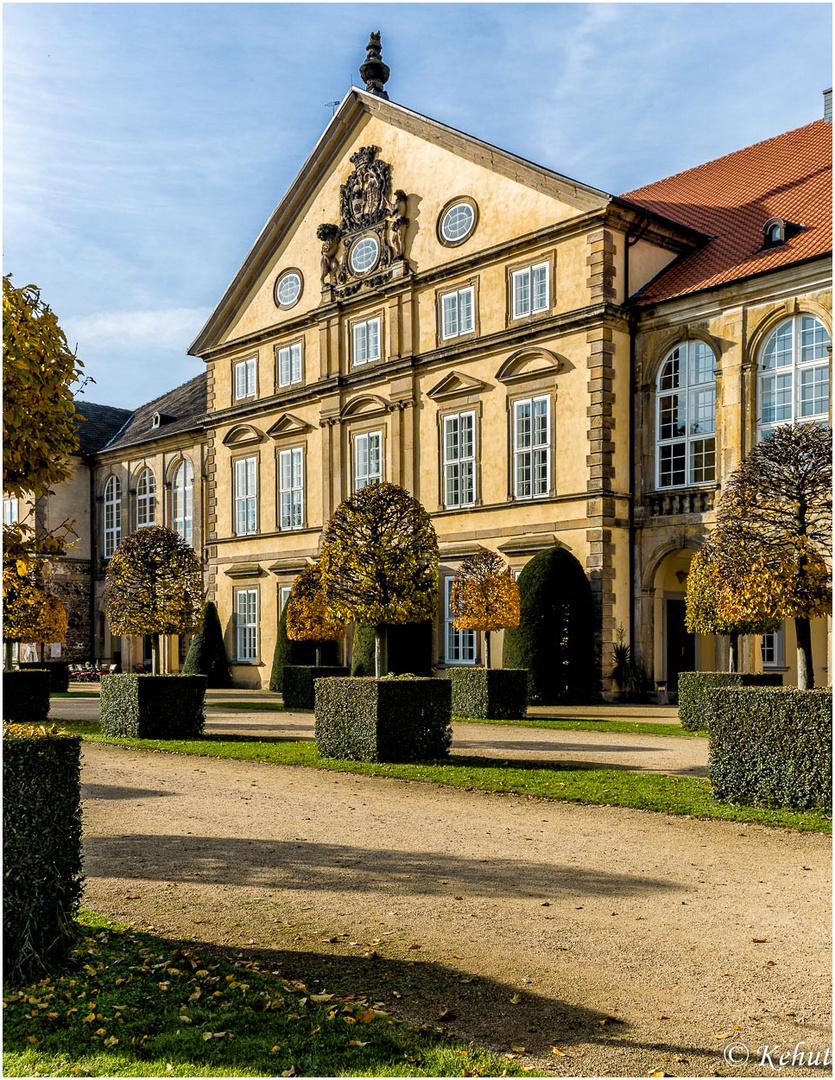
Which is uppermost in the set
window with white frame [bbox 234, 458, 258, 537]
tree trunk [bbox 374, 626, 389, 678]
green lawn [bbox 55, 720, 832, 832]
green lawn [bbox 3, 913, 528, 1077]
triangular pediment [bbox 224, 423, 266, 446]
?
triangular pediment [bbox 224, 423, 266, 446]

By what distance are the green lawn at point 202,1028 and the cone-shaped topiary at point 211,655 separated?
30.7 meters

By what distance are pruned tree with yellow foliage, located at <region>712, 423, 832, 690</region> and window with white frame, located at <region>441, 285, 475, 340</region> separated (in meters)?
17.6

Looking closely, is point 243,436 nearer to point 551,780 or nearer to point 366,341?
point 366,341

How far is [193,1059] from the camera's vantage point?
466 centimetres

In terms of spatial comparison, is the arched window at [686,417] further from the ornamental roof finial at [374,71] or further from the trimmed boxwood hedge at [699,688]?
the ornamental roof finial at [374,71]

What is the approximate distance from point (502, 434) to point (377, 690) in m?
15.5

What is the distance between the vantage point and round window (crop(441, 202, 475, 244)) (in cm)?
3012

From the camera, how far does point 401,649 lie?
2889cm

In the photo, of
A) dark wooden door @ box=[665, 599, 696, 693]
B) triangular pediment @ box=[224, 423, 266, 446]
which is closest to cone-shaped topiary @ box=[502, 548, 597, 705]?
dark wooden door @ box=[665, 599, 696, 693]

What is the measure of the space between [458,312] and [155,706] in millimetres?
16617

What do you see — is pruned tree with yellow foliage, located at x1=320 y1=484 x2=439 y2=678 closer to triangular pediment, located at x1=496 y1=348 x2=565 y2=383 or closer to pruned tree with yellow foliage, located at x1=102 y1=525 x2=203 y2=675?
pruned tree with yellow foliage, located at x1=102 y1=525 x2=203 y2=675

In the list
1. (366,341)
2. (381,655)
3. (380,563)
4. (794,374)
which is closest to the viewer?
(381,655)

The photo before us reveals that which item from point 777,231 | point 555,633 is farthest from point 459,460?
point 777,231

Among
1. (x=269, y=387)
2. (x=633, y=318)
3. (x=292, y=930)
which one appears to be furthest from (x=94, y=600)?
(x=292, y=930)
